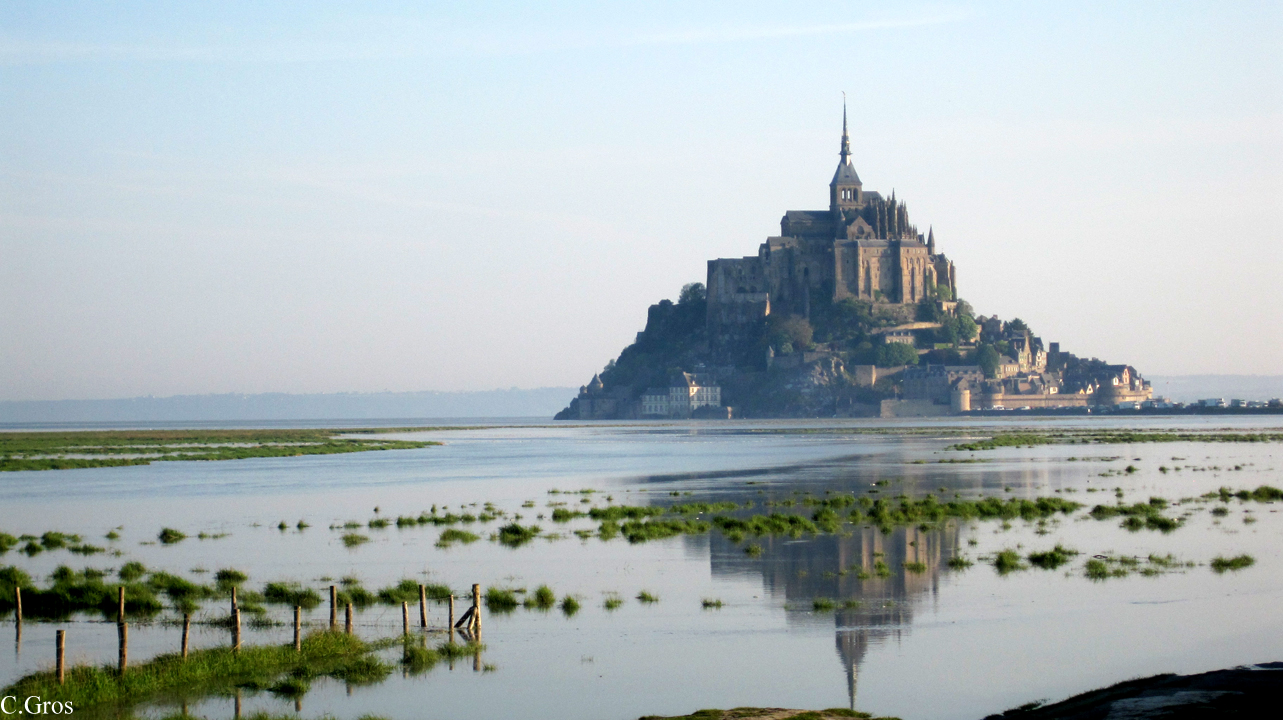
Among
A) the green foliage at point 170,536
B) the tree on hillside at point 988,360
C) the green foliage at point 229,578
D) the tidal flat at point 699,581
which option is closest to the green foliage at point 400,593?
the tidal flat at point 699,581

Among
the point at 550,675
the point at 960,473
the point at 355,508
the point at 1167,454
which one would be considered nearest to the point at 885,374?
the point at 1167,454

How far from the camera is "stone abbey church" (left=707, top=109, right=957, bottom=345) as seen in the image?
627 feet

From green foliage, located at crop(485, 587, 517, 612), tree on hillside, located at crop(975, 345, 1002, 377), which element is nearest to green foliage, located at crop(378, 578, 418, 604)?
green foliage, located at crop(485, 587, 517, 612)

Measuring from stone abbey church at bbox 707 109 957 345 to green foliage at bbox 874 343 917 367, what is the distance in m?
6.58

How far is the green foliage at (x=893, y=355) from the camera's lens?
7510 inches

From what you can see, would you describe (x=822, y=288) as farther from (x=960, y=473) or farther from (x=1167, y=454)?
(x=960, y=473)

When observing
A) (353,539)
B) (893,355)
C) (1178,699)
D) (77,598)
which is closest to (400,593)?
(77,598)

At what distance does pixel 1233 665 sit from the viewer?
21562 millimetres

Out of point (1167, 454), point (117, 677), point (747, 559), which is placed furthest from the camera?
point (1167, 454)

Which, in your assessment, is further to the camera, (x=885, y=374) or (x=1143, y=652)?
(x=885, y=374)

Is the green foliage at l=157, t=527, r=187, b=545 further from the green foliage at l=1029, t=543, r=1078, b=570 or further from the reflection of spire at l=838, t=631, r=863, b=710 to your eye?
the green foliage at l=1029, t=543, r=1078, b=570

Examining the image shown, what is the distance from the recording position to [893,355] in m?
191

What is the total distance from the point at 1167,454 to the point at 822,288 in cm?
11586

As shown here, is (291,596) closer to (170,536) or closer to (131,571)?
(131,571)
